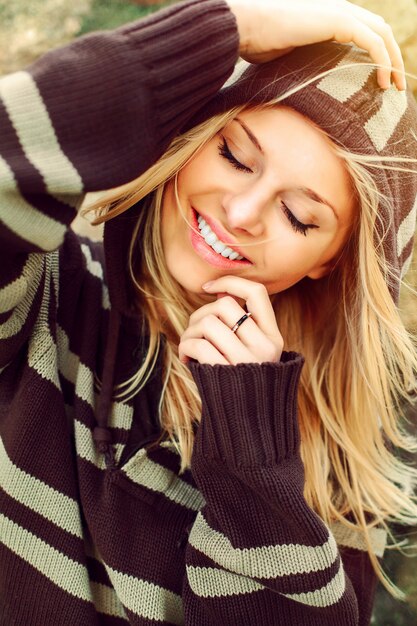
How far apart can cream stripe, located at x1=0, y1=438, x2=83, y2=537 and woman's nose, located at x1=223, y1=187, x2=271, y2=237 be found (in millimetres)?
676

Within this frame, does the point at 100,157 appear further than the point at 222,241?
No

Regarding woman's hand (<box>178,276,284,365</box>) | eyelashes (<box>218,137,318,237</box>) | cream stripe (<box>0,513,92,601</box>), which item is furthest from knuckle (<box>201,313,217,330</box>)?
Answer: cream stripe (<box>0,513,92,601</box>)

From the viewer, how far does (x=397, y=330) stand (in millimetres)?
1370

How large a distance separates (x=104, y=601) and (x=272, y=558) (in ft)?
1.47

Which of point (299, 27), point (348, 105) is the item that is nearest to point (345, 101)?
point (348, 105)

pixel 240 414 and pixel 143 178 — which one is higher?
pixel 143 178

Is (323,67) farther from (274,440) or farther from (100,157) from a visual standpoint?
(274,440)

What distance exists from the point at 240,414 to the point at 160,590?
473 millimetres

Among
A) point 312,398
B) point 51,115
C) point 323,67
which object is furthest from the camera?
point 312,398

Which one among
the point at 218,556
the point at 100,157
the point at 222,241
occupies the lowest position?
the point at 218,556

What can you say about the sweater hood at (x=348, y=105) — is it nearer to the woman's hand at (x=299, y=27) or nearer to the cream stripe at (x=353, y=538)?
the woman's hand at (x=299, y=27)

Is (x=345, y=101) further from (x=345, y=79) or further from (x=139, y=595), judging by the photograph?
(x=139, y=595)

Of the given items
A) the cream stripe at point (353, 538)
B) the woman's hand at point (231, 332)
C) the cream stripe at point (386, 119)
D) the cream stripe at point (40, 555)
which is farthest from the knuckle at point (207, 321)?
the cream stripe at point (353, 538)

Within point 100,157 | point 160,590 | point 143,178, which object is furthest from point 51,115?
point 160,590
